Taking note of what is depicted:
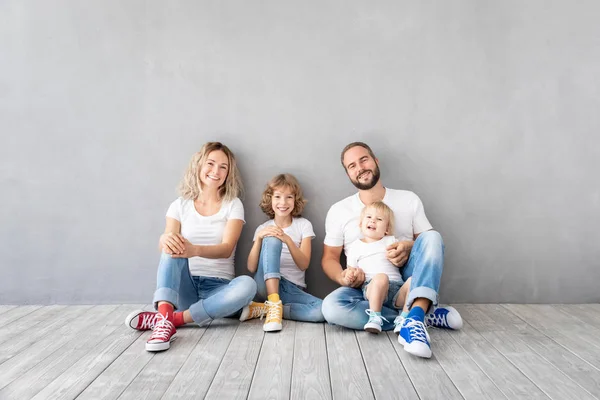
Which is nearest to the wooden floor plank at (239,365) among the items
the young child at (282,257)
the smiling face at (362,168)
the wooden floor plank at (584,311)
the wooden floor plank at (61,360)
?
the young child at (282,257)

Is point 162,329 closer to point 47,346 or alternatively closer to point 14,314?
point 47,346

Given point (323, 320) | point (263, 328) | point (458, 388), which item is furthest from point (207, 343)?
point (458, 388)

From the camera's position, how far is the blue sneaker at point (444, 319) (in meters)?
2.46

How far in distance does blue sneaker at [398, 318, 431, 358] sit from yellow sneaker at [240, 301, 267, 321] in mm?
754

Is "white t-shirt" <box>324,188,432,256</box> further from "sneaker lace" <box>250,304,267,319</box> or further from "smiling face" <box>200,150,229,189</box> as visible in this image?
"smiling face" <box>200,150,229,189</box>

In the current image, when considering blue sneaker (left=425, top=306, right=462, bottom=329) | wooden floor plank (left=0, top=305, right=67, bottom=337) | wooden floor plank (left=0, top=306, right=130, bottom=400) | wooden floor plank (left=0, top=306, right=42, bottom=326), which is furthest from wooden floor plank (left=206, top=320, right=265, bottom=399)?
wooden floor plank (left=0, top=306, right=42, bottom=326)

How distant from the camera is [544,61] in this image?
3.03m

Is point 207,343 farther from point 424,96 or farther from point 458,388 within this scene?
point 424,96

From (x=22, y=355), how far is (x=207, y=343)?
72 cm

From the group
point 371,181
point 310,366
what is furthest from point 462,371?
Result: point 371,181

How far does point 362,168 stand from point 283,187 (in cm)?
44

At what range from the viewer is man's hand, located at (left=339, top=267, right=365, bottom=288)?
2604 mm

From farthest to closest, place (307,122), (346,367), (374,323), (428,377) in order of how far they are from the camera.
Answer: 1. (307,122)
2. (374,323)
3. (346,367)
4. (428,377)

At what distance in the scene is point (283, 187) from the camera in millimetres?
2920
